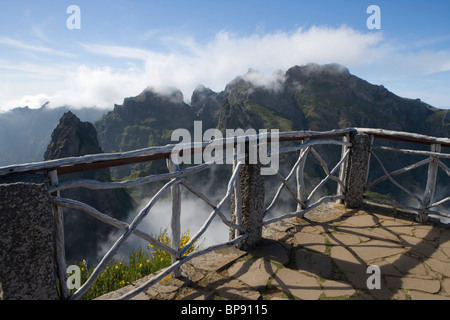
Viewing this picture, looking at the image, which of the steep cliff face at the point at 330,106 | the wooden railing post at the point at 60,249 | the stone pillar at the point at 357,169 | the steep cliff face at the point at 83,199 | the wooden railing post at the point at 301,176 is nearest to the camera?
the wooden railing post at the point at 60,249

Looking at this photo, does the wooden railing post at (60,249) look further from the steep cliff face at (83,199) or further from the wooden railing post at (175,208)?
the steep cliff face at (83,199)

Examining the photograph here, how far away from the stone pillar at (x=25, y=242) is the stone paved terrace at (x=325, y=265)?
1024 mm

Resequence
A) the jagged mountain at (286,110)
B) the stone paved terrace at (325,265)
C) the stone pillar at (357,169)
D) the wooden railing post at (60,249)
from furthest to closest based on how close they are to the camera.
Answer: the jagged mountain at (286,110), the stone pillar at (357,169), the stone paved terrace at (325,265), the wooden railing post at (60,249)

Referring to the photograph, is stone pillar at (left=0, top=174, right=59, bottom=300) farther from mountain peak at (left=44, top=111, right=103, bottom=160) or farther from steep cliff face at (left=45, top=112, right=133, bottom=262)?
mountain peak at (left=44, top=111, right=103, bottom=160)

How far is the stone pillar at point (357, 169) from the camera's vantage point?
555 cm

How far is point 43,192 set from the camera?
205cm

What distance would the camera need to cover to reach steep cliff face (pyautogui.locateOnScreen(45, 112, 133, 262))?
5516 centimetres

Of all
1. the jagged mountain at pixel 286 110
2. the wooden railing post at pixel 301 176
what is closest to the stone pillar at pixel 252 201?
the wooden railing post at pixel 301 176

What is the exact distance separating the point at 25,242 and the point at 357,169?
18.2 feet

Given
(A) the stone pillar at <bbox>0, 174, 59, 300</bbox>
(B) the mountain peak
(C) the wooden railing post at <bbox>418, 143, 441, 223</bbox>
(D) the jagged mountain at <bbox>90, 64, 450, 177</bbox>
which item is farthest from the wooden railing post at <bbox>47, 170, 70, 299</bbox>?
(D) the jagged mountain at <bbox>90, 64, 450, 177</bbox>

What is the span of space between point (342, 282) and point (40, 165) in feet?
11.1
